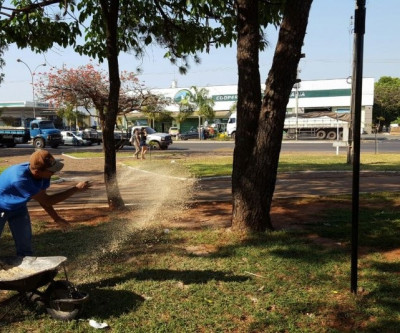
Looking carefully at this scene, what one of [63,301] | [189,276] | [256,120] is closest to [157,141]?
[256,120]

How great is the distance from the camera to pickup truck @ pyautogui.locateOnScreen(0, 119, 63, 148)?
32344 millimetres

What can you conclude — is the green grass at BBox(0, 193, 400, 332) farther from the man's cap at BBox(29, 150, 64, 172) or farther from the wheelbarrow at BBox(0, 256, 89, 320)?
the man's cap at BBox(29, 150, 64, 172)

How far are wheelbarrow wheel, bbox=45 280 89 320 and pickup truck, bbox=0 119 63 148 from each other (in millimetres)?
30375

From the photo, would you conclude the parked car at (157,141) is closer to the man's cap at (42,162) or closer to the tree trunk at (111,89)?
the tree trunk at (111,89)

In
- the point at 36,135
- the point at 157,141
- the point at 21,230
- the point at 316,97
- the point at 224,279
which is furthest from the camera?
the point at 316,97

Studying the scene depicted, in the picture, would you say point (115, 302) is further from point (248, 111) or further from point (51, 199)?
point (248, 111)

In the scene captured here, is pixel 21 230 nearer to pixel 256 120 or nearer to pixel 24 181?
pixel 24 181

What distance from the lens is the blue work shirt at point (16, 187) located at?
354 cm

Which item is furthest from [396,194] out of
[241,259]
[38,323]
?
[38,323]

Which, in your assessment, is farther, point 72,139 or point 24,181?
point 72,139

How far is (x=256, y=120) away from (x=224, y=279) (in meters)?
2.35

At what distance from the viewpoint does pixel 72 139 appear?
115 ft

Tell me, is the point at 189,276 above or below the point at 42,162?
below

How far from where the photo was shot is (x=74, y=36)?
8.53 meters
